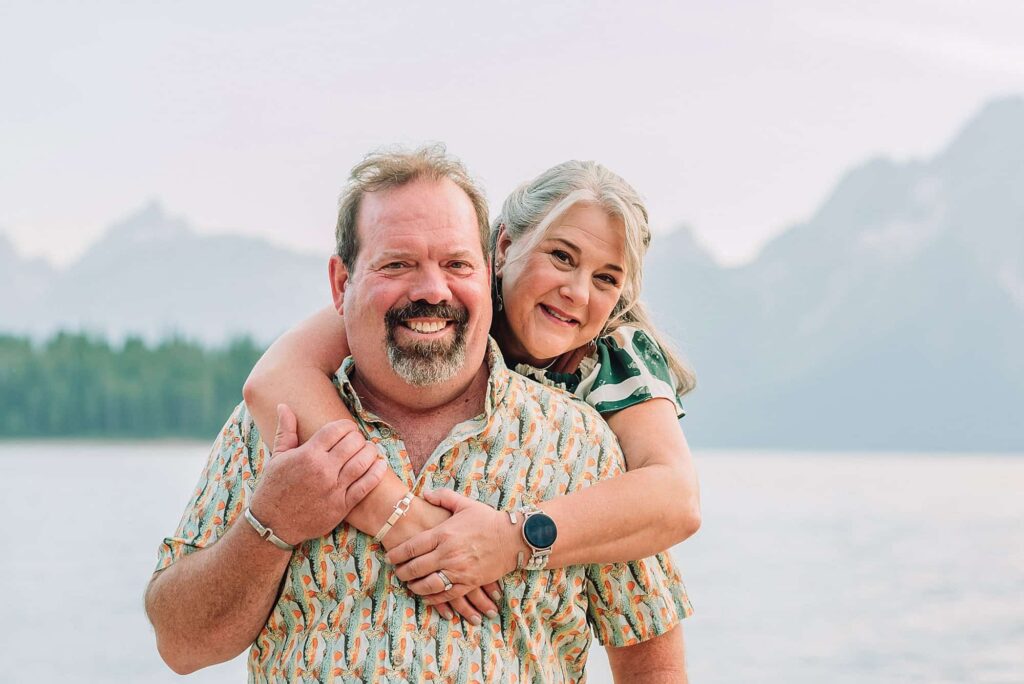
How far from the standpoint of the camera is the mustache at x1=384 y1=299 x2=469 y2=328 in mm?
2609

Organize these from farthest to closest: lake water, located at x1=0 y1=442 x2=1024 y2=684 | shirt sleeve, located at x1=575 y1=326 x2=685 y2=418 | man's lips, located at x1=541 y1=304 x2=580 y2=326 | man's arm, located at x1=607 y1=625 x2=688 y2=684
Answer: lake water, located at x1=0 y1=442 x2=1024 y2=684
man's lips, located at x1=541 y1=304 x2=580 y2=326
shirt sleeve, located at x1=575 y1=326 x2=685 y2=418
man's arm, located at x1=607 y1=625 x2=688 y2=684

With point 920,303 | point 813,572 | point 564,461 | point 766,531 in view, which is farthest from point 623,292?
point 920,303

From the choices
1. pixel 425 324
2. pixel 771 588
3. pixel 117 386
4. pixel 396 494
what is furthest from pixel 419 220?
pixel 117 386

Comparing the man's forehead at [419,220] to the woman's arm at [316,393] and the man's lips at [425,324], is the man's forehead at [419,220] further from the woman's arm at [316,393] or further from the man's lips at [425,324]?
the woman's arm at [316,393]

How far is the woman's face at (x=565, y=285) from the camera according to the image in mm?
3121

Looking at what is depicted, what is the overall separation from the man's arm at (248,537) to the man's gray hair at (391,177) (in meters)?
0.42

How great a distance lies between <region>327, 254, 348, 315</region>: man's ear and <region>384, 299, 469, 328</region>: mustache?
0.18 m

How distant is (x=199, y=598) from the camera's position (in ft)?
8.49

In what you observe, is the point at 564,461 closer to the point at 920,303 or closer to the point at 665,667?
the point at 665,667

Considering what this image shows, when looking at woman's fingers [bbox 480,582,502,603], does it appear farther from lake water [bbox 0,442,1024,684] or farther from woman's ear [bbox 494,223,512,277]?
lake water [bbox 0,442,1024,684]

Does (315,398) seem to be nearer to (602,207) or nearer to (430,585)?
(430,585)

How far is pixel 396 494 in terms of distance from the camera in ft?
8.40

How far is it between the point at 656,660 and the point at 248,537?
3.28ft

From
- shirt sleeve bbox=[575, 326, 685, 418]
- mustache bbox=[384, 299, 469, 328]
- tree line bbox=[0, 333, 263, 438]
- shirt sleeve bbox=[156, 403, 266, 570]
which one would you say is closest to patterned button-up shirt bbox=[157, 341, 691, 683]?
shirt sleeve bbox=[156, 403, 266, 570]
